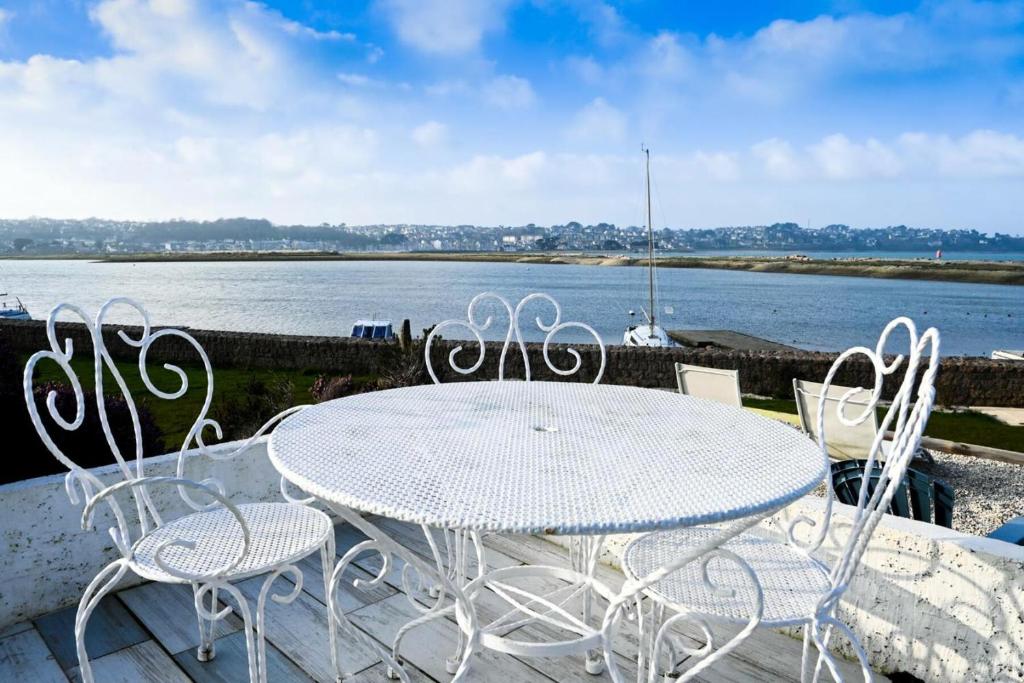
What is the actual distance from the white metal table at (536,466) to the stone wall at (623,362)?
7084mm

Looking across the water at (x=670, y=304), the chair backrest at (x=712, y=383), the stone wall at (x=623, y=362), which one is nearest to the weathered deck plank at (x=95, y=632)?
the chair backrest at (x=712, y=383)

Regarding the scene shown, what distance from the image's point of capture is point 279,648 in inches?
81.3

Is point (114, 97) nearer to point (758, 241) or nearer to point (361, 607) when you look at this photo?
point (361, 607)

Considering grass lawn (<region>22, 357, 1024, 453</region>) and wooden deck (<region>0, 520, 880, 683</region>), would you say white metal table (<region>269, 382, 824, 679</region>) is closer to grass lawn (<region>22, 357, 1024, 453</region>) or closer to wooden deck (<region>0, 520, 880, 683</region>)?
wooden deck (<region>0, 520, 880, 683</region>)

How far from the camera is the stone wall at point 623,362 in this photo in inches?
450

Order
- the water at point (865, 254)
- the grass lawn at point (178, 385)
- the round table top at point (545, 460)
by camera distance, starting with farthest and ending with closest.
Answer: the water at point (865, 254)
the grass lawn at point (178, 385)
the round table top at point (545, 460)

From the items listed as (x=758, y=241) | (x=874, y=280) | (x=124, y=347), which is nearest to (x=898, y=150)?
(x=874, y=280)

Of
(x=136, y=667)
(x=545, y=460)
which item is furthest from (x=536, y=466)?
(x=136, y=667)

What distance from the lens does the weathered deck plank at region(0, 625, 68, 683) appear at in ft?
6.19

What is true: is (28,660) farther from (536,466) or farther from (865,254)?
(865,254)

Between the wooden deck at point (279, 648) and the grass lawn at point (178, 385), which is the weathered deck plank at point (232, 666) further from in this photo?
the grass lawn at point (178, 385)

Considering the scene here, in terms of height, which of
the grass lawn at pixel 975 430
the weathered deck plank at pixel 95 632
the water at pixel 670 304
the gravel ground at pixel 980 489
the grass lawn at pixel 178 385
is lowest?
the water at pixel 670 304

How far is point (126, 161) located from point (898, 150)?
1908 inches

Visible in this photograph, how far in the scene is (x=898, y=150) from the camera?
149ft
